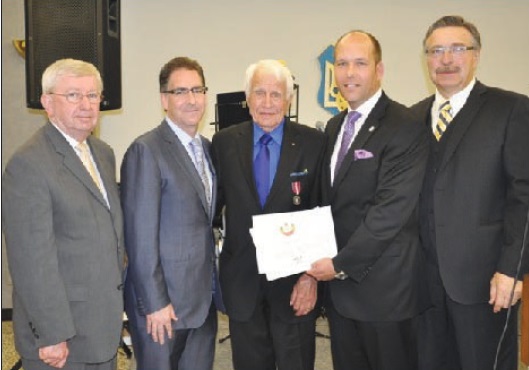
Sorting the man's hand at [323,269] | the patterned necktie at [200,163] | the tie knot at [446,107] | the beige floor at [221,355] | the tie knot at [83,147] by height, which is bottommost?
the beige floor at [221,355]

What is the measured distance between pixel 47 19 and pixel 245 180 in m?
1.71

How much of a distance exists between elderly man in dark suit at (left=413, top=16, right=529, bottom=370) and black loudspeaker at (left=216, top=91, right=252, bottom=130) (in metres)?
2.51

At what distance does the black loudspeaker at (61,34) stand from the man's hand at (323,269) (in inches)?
73.8

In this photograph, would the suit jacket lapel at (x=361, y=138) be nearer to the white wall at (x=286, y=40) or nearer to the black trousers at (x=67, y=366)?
the black trousers at (x=67, y=366)

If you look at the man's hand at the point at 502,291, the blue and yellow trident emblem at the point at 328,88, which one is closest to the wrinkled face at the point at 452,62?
the man's hand at the point at 502,291

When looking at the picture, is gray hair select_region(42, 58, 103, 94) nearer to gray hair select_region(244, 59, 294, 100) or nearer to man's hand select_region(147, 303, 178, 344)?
gray hair select_region(244, 59, 294, 100)

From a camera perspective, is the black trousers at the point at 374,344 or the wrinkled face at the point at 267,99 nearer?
the black trousers at the point at 374,344

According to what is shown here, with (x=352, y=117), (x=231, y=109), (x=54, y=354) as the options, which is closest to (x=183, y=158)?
(x=352, y=117)

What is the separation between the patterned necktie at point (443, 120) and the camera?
2.85 meters

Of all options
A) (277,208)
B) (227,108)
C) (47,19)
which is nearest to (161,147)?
(277,208)

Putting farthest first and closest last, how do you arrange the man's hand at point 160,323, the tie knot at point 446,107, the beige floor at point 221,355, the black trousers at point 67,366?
the beige floor at point 221,355 → the tie knot at point 446,107 → the man's hand at point 160,323 → the black trousers at point 67,366

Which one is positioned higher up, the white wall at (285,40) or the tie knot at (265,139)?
the white wall at (285,40)

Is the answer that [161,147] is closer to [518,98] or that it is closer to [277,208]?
[277,208]

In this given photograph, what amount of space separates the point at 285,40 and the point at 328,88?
2.38ft
